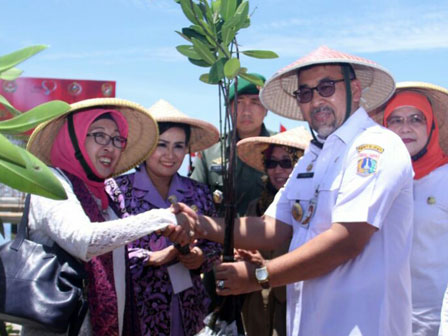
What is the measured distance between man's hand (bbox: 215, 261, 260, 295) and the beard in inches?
26.5

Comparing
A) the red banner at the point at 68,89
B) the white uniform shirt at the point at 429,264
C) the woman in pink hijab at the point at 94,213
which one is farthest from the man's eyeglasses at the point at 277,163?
the red banner at the point at 68,89

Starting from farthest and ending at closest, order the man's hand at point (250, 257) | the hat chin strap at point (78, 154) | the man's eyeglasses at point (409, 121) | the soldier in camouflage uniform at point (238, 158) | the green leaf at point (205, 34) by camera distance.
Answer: the soldier in camouflage uniform at point (238, 158) < the man's eyeglasses at point (409, 121) < the hat chin strap at point (78, 154) < the man's hand at point (250, 257) < the green leaf at point (205, 34)

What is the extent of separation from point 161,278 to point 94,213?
0.87m

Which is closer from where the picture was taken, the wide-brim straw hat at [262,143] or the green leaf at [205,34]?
the green leaf at [205,34]

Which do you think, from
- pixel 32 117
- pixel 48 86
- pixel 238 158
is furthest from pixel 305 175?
pixel 48 86

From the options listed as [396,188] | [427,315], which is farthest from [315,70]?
[427,315]

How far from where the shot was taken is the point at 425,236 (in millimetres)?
2691

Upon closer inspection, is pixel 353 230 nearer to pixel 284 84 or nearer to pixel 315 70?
pixel 315 70

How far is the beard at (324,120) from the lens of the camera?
2.33 metres

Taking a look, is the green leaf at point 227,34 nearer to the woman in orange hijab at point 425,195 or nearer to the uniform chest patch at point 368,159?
the uniform chest patch at point 368,159

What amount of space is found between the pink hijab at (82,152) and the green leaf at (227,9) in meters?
1.09

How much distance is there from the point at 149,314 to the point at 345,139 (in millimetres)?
1629

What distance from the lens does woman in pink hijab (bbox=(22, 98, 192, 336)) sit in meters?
2.17

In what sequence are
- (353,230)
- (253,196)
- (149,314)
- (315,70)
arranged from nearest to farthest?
(353,230) < (315,70) < (149,314) < (253,196)
